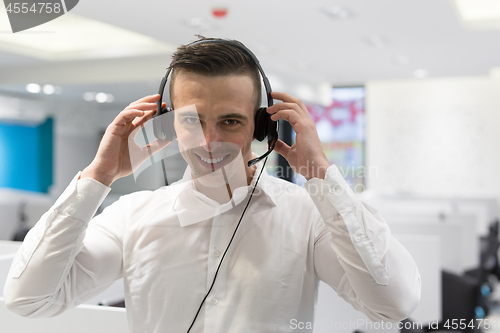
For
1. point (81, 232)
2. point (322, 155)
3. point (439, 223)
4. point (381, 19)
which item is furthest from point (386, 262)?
point (381, 19)

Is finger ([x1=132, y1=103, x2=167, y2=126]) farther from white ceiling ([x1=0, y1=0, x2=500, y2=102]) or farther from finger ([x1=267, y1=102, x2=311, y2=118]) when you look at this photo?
white ceiling ([x1=0, y1=0, x2=500, y2=102])

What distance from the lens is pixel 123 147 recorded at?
0.77 m

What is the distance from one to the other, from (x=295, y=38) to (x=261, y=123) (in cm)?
308

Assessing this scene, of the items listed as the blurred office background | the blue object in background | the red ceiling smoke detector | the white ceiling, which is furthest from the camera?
the blue object in background

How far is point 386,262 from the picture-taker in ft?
2.23

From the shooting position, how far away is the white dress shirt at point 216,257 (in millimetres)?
688

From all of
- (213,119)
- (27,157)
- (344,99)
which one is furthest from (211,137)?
(344,99)

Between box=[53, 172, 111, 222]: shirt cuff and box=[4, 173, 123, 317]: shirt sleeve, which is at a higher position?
box=[53, 172, 111, 222]: shirt cuff

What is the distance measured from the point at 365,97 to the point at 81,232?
246 inches

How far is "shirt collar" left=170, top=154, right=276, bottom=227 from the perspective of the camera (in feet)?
2.69

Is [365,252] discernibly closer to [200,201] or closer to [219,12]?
Answer: [200,201]

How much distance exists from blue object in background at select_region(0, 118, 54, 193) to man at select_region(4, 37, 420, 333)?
125 inches

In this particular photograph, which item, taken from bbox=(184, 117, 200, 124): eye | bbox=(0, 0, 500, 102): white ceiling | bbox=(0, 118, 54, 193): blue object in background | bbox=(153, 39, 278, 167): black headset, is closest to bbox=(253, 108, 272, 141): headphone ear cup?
bbox=(153, 39, 278, 167): black headset

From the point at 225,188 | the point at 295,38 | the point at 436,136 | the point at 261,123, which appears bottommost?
the point at 436,136
